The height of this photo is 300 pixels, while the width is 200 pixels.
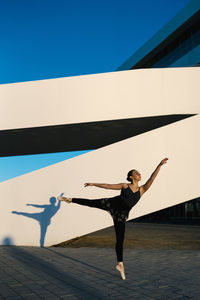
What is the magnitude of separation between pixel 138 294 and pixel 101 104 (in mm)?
6792

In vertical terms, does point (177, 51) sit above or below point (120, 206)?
above

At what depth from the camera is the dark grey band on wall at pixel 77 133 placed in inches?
407

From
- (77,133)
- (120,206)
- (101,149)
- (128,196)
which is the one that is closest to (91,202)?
(120,206)

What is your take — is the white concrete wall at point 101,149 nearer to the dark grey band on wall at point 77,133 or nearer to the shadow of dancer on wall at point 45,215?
the shadow of dancer on wall at point 45,215

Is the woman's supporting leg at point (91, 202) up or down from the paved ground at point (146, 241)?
up

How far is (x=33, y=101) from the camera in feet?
33.6

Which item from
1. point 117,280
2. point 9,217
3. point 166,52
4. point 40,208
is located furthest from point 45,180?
point 166,52

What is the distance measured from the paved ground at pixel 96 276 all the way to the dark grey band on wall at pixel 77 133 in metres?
4.35

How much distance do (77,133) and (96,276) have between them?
720 centimetres

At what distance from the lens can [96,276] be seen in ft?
16.6

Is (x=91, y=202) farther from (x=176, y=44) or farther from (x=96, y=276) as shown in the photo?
(x=176, y=44)

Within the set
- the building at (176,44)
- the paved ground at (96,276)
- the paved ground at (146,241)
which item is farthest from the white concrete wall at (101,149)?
the building at (176,44)

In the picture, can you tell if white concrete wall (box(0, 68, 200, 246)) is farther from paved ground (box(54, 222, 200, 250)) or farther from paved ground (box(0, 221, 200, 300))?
paved ground (box(0, 221, 200, 300))

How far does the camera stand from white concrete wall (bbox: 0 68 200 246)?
8.65m
